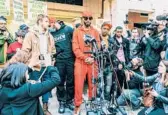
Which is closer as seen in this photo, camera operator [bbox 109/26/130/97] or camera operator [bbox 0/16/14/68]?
camera operator [bbox 0/16/14/68]

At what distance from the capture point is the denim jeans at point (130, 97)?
7.76 m

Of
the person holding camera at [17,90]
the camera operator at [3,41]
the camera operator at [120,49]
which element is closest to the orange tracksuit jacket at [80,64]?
the camera operator at [120,49]

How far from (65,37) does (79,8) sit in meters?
8.05

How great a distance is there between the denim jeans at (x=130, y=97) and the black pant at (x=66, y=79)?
1.09m

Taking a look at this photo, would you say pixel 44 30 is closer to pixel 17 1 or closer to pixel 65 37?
pixel 65 37

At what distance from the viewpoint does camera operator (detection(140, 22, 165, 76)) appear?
745cm

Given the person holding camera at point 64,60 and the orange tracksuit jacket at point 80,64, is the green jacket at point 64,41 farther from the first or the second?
the orange tracksuit jacket at point 80,64

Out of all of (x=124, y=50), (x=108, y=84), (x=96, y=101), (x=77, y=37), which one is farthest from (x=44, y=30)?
(x=124, y=50)

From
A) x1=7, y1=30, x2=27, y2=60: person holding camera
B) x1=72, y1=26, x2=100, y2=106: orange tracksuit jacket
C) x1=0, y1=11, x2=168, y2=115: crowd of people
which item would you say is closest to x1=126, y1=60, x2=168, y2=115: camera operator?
x1=0, y1=11, x2=168, y2=115: crowd of people

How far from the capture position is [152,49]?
7.60 m

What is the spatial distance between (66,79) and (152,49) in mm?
1842

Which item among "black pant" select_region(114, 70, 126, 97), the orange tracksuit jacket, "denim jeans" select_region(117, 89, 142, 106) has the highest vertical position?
the orange tracksuit jacket

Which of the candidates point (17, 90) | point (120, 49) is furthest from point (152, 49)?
point (17, 90)

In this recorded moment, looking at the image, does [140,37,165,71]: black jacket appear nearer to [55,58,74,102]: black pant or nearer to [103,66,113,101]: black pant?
[103,66,113,101]: black pant
